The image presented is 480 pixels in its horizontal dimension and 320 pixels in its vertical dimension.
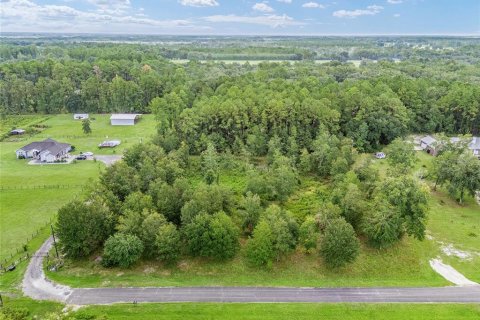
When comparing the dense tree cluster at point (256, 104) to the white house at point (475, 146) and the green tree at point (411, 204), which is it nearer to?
the white house at point (475, 146)

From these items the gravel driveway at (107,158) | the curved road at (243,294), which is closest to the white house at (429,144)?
the curved road at (243,294)

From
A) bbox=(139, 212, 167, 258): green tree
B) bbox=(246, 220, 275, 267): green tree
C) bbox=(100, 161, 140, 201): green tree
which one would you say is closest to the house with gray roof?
bbox=(100, 161, 140, 201): green tree

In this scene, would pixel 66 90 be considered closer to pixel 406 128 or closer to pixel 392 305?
pixel 406 128

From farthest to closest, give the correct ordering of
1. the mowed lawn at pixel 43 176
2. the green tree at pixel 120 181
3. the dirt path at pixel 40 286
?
1. the mowed lawn at pixel 43 176
2. the green tree at pixel 120 181
3. the dirt path at pixel 40 286

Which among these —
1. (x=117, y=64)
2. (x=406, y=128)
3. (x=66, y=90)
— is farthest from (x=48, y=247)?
(x=117, y=64)

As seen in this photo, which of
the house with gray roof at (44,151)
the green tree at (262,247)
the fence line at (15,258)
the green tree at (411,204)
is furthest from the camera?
the house with gray roof at (44,151)

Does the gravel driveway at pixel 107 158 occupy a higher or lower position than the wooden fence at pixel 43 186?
higher
